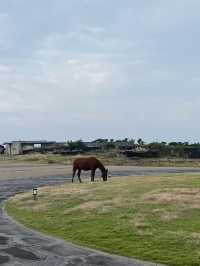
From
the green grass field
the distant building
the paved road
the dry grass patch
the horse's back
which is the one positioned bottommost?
the paved road

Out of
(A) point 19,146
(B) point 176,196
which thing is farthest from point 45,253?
(A) point 19,146

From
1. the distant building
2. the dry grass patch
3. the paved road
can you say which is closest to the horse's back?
the dry grass patch

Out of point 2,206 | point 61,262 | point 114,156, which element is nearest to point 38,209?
point 2,206

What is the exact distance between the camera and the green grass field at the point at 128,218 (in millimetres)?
16169

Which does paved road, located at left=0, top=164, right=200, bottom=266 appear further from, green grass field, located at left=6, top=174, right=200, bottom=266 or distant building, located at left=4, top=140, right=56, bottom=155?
distant building, located at left=4, top=140, right=56, bottom=155

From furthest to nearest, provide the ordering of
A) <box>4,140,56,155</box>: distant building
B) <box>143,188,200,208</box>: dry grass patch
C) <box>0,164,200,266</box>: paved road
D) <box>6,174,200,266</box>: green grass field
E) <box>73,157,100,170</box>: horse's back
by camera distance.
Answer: <box>4,140,56,155</box>: distant building < <box>73,157,100,170</box>: horse's back < <box>143,188,200,208</box>: dry grass patch < <box>6,174,200,266</box>: green grass field < <box>0,164,200,266</box>: paved road

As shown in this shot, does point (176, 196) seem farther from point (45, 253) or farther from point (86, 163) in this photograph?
point (86, 163)

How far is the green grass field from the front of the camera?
53.0 feet

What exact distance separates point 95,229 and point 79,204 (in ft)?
22.5

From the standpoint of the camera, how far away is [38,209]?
87.9 feet

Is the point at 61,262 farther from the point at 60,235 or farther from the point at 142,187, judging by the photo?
the point at 142,187

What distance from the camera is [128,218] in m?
21.2

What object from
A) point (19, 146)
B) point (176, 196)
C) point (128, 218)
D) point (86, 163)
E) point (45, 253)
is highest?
point (19, 146)

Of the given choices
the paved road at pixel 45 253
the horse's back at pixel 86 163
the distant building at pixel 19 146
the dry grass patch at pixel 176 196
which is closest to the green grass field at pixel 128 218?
the dry grass patch at pixel 176 196
